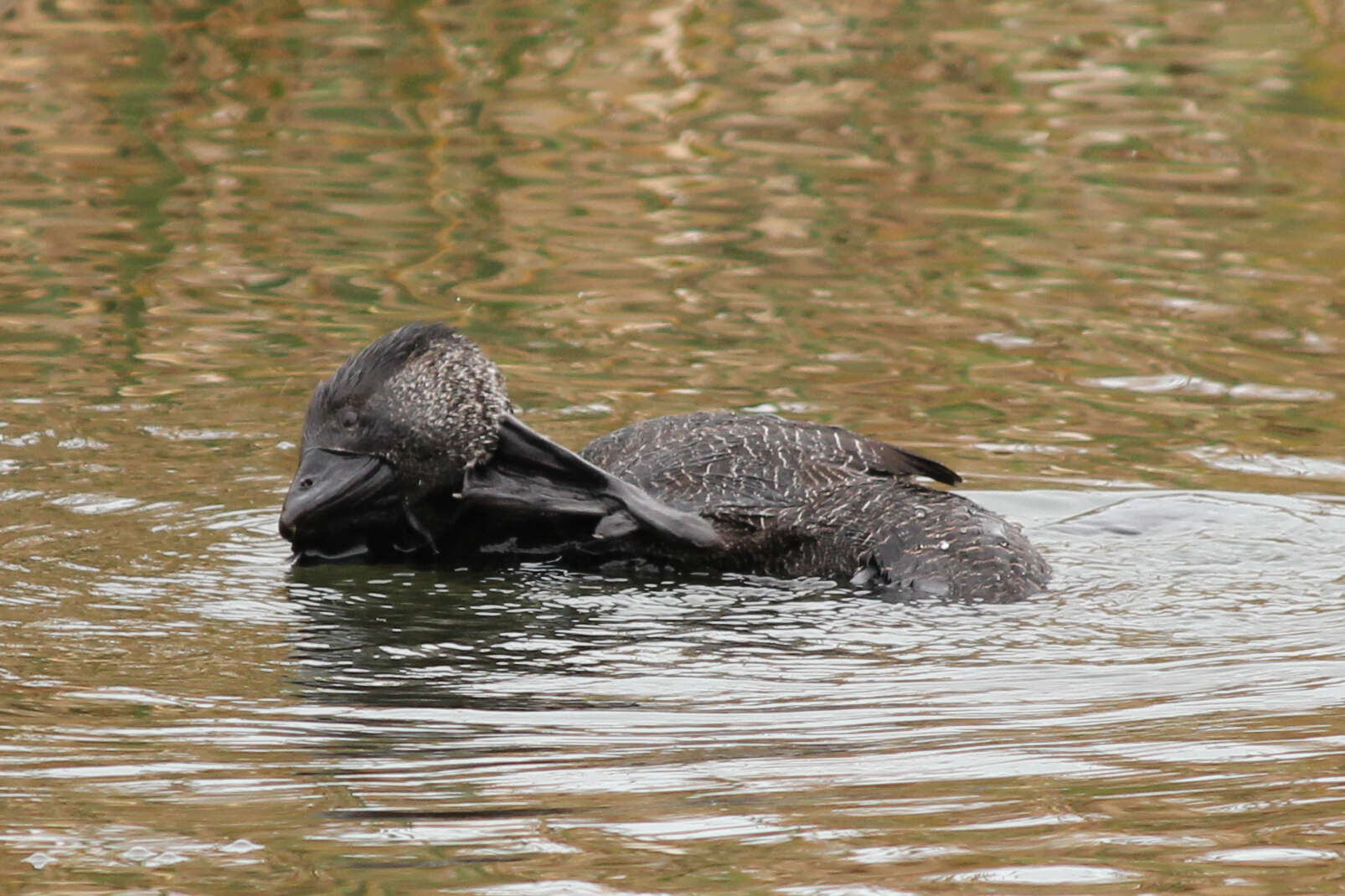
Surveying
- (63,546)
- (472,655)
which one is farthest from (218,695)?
(63,546)

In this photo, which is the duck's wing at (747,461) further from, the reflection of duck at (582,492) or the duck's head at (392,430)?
the duck's head at (392,430)

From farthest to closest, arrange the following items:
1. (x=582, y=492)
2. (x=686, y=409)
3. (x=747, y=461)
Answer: (x=686, y=409)
(x=747, y=461)
(x=582, y=492)

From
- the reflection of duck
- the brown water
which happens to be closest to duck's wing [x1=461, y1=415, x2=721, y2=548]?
the reflection of duck

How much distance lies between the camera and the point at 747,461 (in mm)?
8219

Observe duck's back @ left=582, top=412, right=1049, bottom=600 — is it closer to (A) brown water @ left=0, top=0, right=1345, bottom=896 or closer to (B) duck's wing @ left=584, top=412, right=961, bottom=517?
(B) duck's wing @ left=584, top=412, right=961, bottom=517

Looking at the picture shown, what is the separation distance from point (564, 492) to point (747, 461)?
28.4 inches

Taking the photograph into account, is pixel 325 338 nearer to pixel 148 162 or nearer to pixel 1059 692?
pixel 148 162

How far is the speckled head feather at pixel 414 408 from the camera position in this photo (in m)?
8.06

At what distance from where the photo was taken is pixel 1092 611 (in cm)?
771

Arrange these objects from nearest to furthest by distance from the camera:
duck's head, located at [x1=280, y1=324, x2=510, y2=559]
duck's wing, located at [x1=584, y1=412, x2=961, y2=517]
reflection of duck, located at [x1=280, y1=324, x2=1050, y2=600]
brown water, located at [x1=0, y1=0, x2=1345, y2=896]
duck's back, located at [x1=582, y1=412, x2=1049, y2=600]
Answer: brown water, located at [x1=0, y1=0, x2=1345, y2=896]
duck's back, located at [x1=582, y1=412, x2=1049, y2=600]
reflection of duck, located at [x1=280, y1=324, x2=1050, y2=600]
duck's head, located at [x1=280, y1=324, x2=510, y2=559]
duck's wing, located at [x1=584, y1=412, x2=961, y2=517]

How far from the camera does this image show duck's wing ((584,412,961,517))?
8.16 metres

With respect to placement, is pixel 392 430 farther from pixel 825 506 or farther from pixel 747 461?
pixel 825 506

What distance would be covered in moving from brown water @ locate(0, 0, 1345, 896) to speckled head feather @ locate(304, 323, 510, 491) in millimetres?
495

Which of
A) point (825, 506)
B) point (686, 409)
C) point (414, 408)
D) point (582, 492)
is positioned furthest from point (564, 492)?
point (686, 409)
